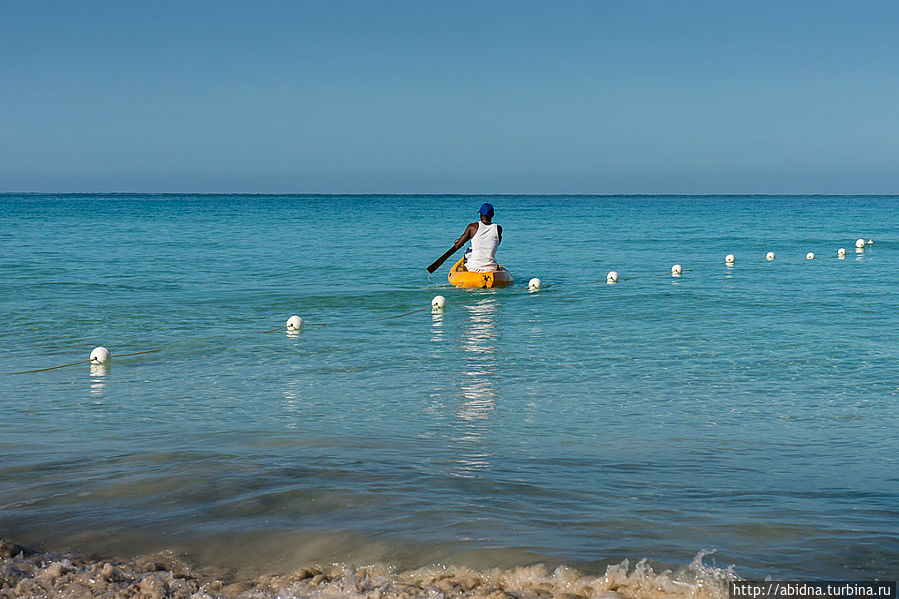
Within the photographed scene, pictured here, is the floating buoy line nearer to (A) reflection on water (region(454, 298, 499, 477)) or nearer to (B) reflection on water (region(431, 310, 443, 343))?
(B) reflection on water (region(431, 310, 443, 343))

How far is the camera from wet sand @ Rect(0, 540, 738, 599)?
420cm

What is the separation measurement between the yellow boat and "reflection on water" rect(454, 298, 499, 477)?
2830mm

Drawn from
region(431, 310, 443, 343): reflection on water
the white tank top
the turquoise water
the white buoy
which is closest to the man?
the white tank top

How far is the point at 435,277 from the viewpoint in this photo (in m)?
23.6

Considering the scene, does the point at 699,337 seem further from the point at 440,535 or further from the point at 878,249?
the point at 878,249

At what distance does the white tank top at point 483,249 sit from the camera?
1820 centimetres

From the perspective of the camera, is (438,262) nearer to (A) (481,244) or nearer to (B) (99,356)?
(A) (481,244)

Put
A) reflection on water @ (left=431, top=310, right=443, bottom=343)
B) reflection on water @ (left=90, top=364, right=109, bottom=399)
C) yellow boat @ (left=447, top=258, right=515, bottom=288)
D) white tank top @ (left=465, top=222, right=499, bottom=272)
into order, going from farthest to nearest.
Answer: yellow boat @ (left=447, top=258, right=515, bottom=288) < white tank top @ (left=465, top=222, right=499, bottom=272) < reflection on water @ (left=431, top=310, right=443, bottom=343) < reflection on water @ (left=90, top=364, right=109, bottom=399)

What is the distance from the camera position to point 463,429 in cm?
772

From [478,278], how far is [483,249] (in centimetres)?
62

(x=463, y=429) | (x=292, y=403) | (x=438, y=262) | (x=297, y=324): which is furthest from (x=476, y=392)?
(x=438, y=262)

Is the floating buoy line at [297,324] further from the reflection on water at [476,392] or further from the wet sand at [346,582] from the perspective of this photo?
the wet sand at [346,582]

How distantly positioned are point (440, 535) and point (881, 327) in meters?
11.2

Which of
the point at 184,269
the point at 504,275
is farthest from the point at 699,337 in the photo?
the point at 184,269
